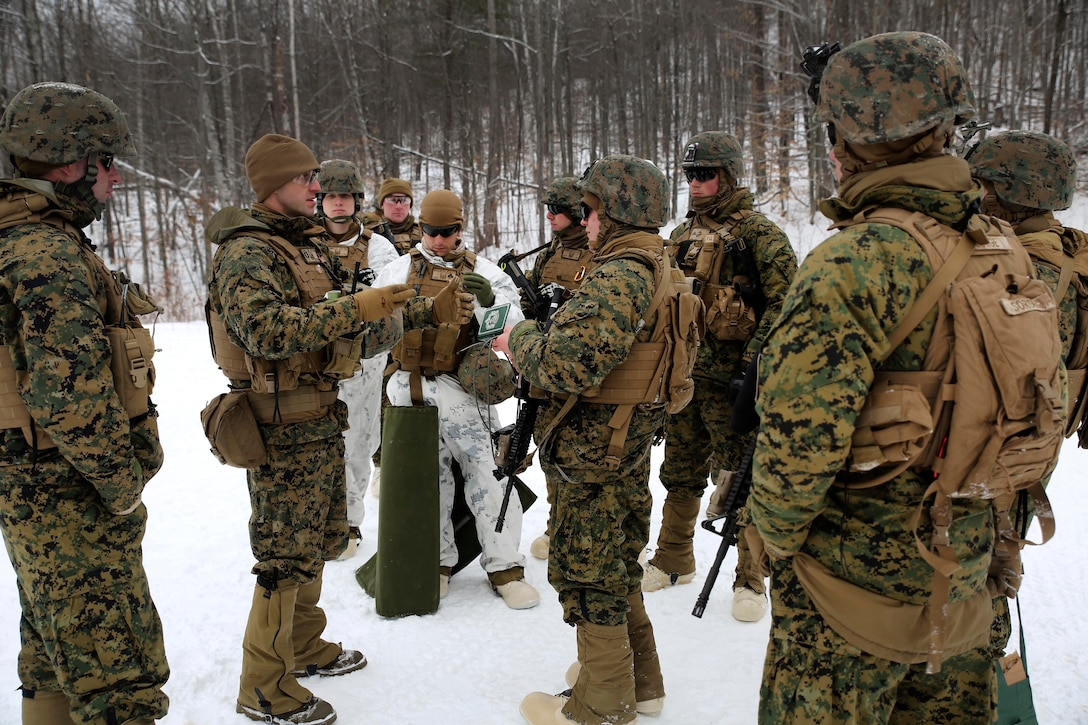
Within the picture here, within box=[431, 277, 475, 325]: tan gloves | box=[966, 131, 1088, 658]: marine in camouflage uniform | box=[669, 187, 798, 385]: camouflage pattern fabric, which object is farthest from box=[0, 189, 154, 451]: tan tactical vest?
box=[966, 131, 1088, 658]: marine in camouflage uniform

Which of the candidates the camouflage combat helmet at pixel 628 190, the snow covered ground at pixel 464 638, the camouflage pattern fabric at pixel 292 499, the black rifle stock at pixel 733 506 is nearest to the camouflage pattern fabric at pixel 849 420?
the black rifle stock at pixel 733 506

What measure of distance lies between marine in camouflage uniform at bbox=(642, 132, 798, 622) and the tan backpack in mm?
2193

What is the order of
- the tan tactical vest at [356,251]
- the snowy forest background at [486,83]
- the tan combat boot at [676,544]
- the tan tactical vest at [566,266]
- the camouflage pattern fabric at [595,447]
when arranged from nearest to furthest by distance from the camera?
the camouflage pattern fabric at [595,447], the tan combat boot at [676,544], the tan tactical vest at [566,266], the tan tactical vest at [356,251], the snowy forest background at [486,83]

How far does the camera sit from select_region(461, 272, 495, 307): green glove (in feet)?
13.4

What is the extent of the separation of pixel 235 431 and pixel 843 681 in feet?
8.12

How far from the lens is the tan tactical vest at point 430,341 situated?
13.8ft

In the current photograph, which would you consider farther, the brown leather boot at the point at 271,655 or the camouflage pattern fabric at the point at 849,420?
the brown leather boot at the point at 271,655

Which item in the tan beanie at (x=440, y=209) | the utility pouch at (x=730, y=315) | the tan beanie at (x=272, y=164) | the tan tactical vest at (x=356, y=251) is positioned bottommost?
the utility pouch at (x=730, y=315)

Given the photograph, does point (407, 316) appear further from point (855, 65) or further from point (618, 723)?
point (855, 65)

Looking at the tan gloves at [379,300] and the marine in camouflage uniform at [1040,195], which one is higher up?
the marine in camouflage uniform at [1040,195]

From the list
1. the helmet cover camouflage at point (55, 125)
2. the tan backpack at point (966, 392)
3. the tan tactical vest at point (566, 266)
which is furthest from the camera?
the tan tactical vest at point (566, 266)

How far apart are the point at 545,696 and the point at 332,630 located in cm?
143

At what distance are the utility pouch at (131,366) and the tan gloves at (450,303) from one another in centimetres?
135

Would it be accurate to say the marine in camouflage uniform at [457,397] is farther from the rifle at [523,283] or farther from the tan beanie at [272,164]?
the tan beanie at [272,164]
